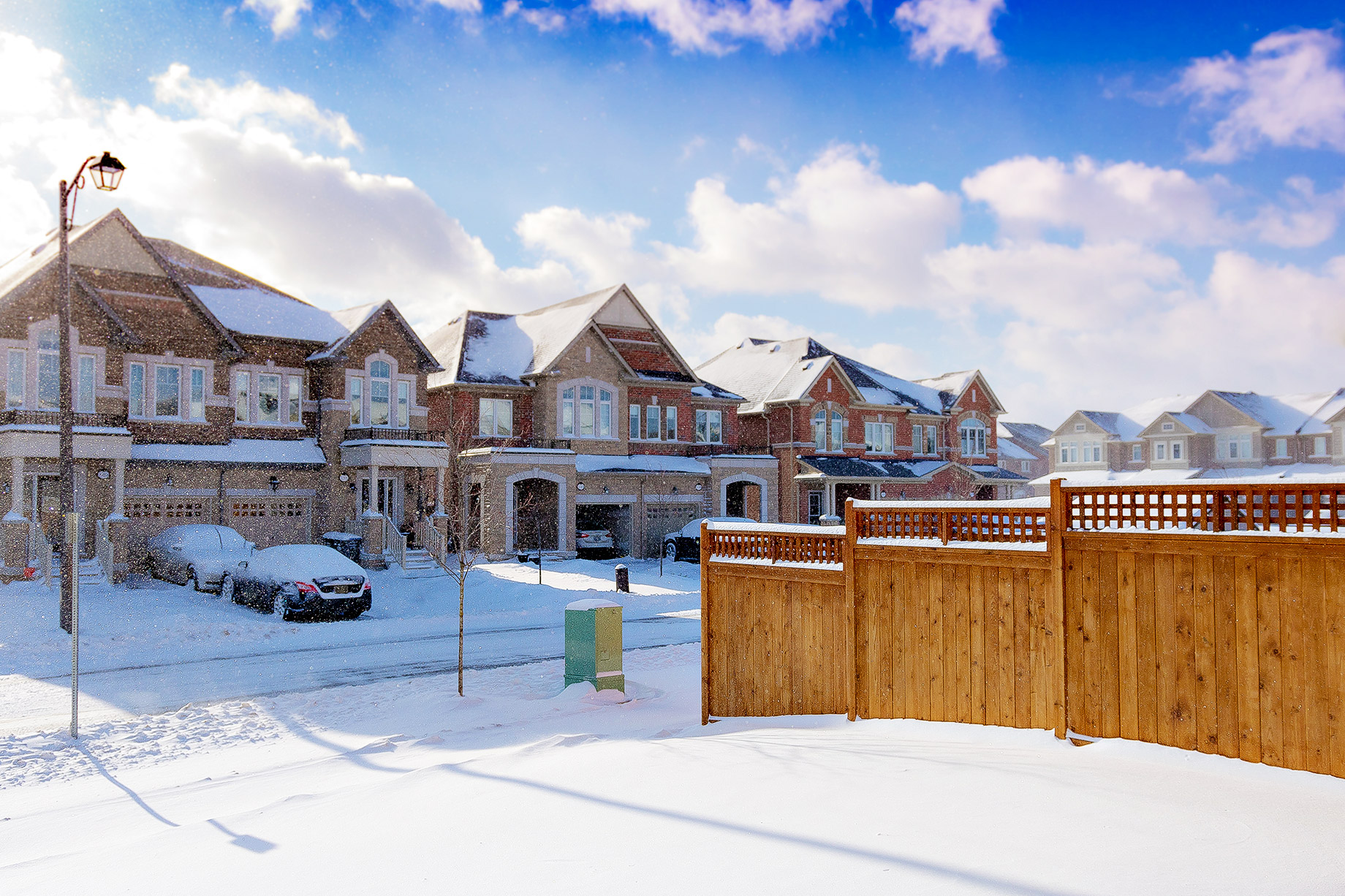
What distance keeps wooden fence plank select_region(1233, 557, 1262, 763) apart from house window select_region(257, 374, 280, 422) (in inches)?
1107

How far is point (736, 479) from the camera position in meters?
39.2

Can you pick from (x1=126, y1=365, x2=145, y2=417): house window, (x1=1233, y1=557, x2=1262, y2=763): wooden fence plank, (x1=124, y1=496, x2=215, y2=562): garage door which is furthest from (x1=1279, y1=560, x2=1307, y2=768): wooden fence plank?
(x1=126, y1=365, x2=145, y2=417): house window

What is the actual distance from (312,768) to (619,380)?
28.2m

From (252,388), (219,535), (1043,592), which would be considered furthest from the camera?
(252,388)

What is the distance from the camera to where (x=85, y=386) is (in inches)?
972

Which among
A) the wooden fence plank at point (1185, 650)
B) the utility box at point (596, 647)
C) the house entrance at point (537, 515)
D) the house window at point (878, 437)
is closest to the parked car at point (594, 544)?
the house entrance at point (537, 515)

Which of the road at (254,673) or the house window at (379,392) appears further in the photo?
the house window at (379,392)

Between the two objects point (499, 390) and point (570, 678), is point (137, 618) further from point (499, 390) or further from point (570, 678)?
point (499, 390)

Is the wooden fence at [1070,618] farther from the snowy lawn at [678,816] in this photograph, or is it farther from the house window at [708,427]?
the house window at [708,427]

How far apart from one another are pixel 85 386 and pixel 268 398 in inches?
208

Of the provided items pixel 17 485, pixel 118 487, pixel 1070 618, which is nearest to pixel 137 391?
pixel 118 487

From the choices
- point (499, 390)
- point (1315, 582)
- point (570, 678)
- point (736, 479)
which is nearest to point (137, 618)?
point (570, 678)

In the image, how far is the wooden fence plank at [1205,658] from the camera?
6938mm

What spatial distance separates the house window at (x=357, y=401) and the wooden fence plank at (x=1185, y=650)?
26.9 metres
